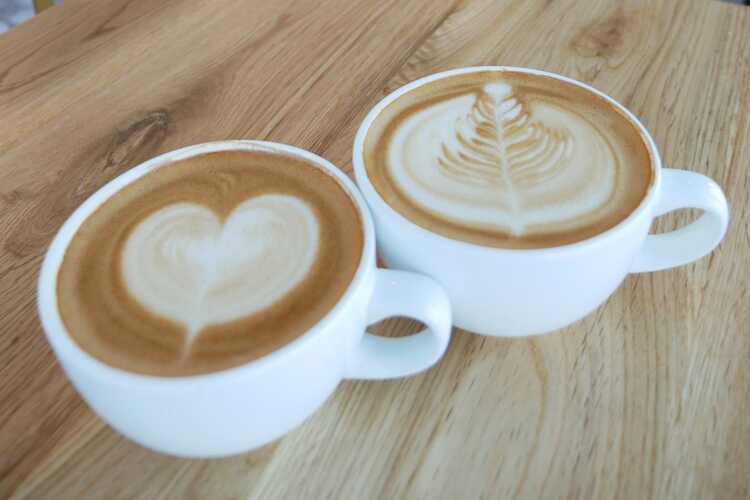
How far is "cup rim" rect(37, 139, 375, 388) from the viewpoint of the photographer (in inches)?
13.9

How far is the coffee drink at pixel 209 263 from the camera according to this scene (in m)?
0.38

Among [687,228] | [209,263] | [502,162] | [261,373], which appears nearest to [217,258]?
[209,263]

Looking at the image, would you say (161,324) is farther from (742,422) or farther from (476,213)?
(742,422)

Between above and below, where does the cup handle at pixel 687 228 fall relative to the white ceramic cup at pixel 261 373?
below

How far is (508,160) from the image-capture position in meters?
0.50

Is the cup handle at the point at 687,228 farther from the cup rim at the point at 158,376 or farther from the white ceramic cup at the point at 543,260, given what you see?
the cup rim at the point at 158,376

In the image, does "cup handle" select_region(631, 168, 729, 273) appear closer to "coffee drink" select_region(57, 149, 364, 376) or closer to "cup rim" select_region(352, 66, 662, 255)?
"cup rim" select_region(352, 66, 662, 255)

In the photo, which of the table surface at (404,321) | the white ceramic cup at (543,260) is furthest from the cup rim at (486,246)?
the table surface at (404,321)

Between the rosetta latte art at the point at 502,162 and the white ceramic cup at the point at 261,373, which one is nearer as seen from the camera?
the white ceramic cup at the point at 261,373

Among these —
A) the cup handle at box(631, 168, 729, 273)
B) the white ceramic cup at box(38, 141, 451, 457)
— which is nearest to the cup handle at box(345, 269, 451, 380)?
the white ceramic cup at box(38, 141, 451, 457)

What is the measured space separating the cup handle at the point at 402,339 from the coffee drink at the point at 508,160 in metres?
0.04

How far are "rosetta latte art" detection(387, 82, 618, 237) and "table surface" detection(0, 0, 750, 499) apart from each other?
108 mm

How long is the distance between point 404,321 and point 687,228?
0.23 metres

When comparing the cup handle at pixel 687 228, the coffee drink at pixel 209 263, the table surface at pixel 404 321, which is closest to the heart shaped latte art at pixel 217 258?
the coffee drink at pixel 209 263
